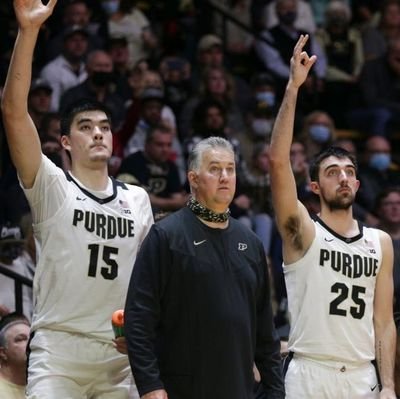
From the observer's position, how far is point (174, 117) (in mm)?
12016

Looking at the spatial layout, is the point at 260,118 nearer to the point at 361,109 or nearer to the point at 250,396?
the point at 361,109

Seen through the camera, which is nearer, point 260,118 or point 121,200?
point 121,200

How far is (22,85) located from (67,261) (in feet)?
3.15

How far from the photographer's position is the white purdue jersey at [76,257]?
20.3 feet

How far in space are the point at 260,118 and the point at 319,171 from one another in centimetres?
538

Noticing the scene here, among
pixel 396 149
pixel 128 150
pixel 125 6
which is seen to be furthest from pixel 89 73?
pixel 396 149

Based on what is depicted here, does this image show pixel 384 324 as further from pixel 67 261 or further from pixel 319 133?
pixel 319 133

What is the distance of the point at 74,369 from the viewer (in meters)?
6.12

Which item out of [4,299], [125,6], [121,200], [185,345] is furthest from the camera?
[125,6]

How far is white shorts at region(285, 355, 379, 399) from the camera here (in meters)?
6.52

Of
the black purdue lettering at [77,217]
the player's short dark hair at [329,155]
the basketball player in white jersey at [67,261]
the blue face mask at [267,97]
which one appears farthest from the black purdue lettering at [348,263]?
the blue face mask at [267,97]

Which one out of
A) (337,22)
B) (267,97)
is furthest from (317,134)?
(337,22)

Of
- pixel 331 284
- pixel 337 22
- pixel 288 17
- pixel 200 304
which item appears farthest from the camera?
pixel 337 22

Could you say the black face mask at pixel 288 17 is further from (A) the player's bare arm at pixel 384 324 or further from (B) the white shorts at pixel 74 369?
(B) the white shorts at pixel 74 369
